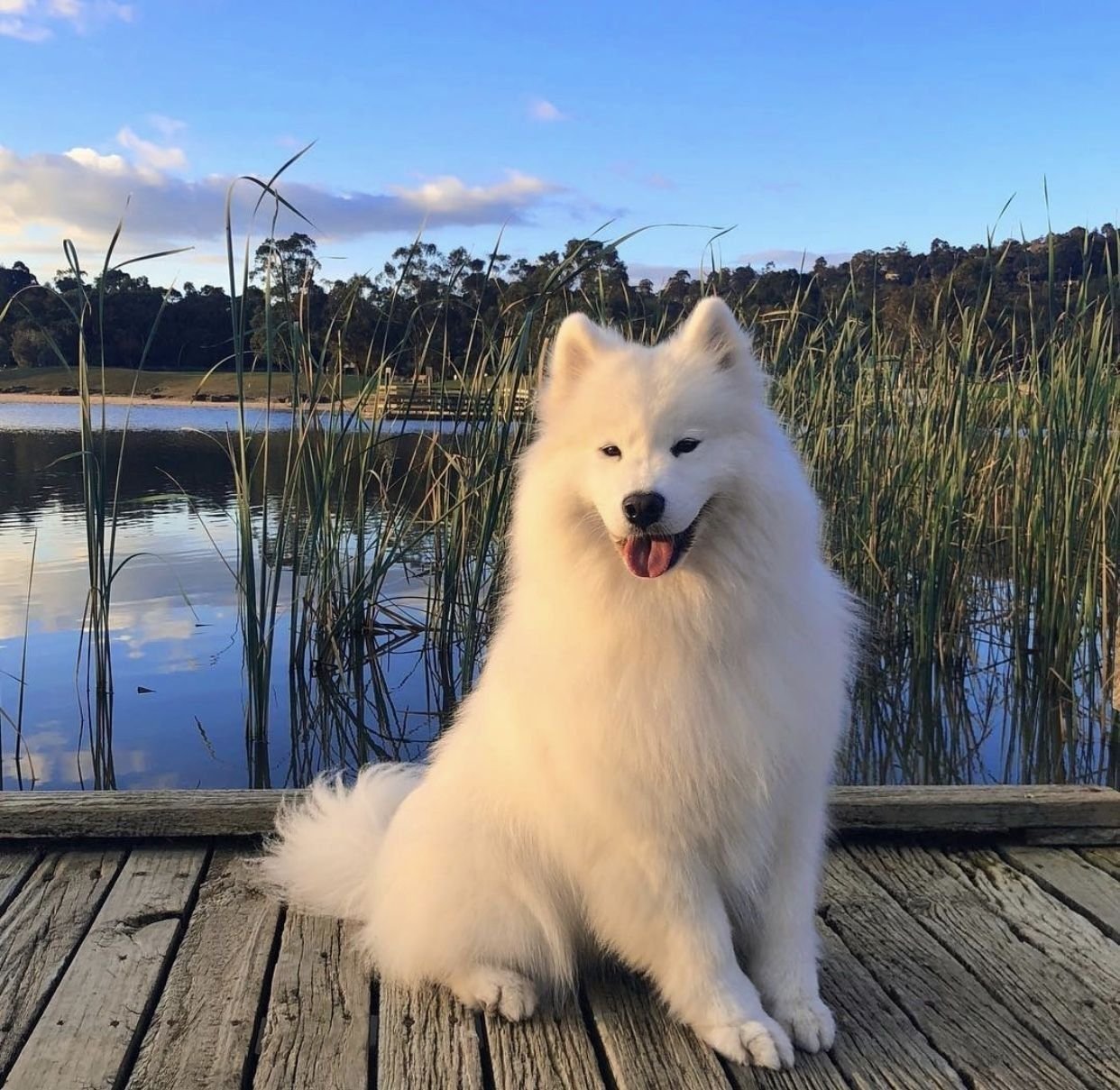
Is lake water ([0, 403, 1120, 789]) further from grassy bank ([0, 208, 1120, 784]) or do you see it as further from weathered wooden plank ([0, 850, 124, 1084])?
weathered wooden plank ([0, 850, 124, 1084])

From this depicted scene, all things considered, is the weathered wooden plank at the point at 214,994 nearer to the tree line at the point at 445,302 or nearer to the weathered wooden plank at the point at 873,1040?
the weathered wooden plank at the point at 873,1040

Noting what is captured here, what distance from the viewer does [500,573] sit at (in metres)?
4.89

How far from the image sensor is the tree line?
3.84 meters

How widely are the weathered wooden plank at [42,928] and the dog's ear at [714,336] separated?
1797 mm

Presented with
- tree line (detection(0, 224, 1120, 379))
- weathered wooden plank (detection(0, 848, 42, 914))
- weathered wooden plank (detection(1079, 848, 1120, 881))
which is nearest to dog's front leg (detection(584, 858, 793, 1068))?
weathered wooden plank (detection(1079, 848, 1120, 881))

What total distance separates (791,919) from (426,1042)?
0.72 meters

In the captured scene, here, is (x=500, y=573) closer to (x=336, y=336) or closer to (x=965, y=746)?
(x=336, y=336)

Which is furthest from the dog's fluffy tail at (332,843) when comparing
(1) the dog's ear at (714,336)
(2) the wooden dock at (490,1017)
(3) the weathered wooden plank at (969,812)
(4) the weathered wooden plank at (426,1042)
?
(1) the dog's ear at (714,336)

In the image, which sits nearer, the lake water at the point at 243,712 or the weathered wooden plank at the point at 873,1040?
the weathered wooden plank at the point at 873,1040

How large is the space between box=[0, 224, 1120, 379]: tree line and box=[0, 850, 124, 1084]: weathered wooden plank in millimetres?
2093

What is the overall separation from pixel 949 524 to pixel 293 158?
359 cm

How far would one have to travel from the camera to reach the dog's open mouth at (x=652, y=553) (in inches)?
68.5

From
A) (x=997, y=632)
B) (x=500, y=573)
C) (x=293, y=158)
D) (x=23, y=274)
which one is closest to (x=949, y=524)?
(x=997, y=632)

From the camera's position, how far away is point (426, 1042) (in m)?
1.80
